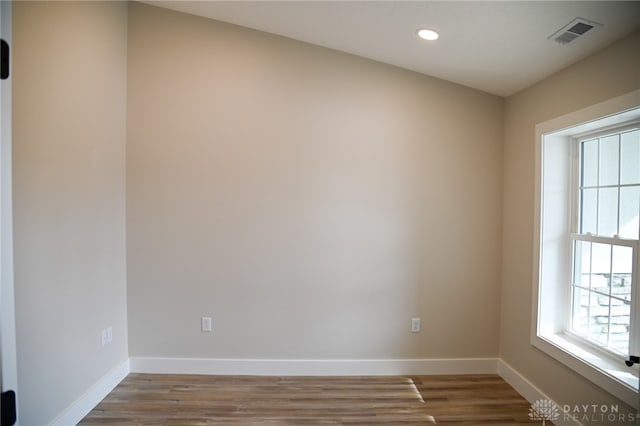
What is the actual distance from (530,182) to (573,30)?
1.09 metres

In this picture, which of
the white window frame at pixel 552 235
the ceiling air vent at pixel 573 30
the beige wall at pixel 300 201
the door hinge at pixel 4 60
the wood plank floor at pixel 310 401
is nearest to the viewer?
the door hinge at pixel 4 60

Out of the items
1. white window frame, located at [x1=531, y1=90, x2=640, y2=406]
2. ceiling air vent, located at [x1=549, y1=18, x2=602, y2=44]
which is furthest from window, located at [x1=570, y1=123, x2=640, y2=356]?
ceiling air vent, located at [x1=549, y1=18, x2=602, y2=44]

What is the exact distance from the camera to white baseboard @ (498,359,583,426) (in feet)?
6.93

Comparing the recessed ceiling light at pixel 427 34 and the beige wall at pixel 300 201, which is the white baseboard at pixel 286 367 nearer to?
the beige wall at pixel 300 201

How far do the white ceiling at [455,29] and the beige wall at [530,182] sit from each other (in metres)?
0.10

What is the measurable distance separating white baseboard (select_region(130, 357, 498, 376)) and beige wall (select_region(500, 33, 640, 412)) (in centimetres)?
73

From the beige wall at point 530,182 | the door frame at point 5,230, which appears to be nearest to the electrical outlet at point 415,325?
the beige wall at point 530,182

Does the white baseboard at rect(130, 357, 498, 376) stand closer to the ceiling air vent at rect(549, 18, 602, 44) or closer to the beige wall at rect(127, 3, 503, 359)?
the beige wall at rect(127, 3, 503, 359)

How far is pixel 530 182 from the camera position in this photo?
2.52m

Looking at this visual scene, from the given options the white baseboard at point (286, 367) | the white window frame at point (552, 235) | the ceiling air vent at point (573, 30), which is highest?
the ceiling air vent at point (573, 30)

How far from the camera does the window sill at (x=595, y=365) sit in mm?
1735

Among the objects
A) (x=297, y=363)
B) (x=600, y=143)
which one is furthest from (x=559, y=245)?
(x=297, y=363)

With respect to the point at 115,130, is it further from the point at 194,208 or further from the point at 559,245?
the point at 559,245

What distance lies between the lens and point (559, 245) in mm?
2404
